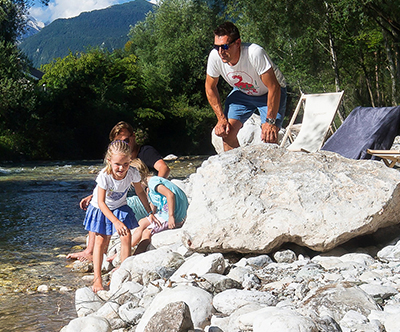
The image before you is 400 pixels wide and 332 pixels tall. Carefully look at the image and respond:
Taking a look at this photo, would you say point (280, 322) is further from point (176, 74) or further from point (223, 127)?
point (176, 74)

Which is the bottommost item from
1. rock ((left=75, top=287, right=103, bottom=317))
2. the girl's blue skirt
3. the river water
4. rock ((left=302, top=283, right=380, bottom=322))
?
the river water

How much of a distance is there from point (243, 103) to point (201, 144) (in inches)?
1013

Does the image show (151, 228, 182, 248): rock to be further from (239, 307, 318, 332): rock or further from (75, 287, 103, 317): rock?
(239, 307, 318, 332): rock

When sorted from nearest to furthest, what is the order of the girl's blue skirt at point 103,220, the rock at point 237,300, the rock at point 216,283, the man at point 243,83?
the rock at point 237,300, the rock at point 216,283, the girl's blue skirt at point 103,220, the man at point 243,83

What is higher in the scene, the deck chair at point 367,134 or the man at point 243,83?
the man at point 243,83

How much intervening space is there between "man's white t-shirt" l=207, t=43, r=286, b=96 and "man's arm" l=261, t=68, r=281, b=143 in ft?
0.36

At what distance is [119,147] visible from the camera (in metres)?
4.12

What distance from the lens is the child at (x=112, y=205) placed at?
4090mm

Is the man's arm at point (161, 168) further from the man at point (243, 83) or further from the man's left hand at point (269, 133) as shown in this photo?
the man's left hand at point (269, 133)

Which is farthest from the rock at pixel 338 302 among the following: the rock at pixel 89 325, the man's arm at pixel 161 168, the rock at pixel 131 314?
the man's arm at pixel 161 168

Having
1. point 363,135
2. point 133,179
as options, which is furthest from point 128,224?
point 363,135

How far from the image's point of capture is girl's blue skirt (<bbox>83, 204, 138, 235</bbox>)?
168 inches

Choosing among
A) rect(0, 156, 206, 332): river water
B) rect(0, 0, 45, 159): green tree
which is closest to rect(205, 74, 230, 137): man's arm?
rect(0, 156, 206, 332): river water

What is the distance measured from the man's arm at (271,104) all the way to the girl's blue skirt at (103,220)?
61.5 inches
